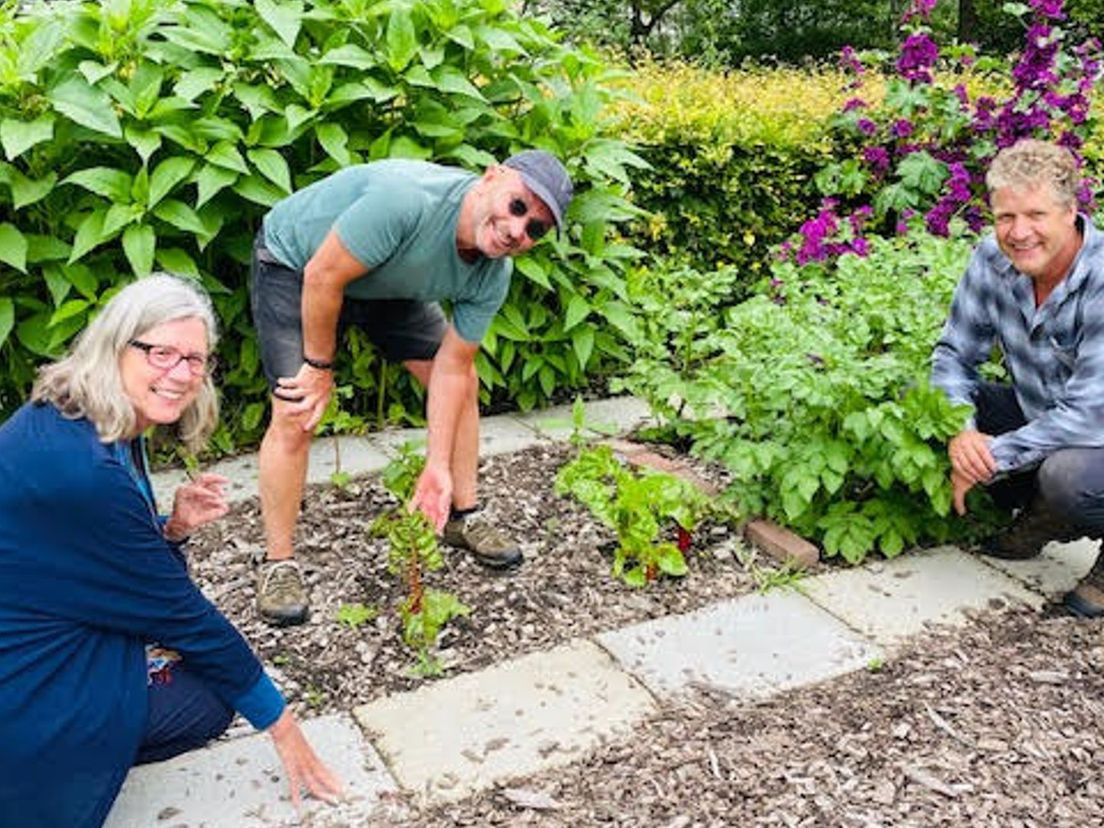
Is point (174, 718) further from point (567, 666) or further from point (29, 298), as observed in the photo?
point (29, 298)

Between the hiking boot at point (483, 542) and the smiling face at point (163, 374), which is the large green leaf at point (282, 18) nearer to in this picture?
the hiking boot at point (483, 542)

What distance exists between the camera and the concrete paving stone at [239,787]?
2.36 m

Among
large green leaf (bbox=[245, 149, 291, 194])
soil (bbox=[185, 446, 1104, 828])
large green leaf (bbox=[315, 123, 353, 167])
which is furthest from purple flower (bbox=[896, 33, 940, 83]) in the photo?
large green leaf (bbox=[245, 149, 291, 194])

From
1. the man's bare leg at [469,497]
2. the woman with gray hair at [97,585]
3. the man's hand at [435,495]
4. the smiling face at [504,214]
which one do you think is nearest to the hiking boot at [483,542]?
the man's bare leg at [469,497]

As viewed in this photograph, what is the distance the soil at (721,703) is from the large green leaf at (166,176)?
1.16 meters

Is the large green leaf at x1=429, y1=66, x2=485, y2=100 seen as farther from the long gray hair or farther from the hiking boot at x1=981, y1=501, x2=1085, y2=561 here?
the hiking boot at x1=981, y1=501, x2=1085, y2=561

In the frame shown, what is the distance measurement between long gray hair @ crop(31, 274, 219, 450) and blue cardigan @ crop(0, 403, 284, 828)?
35 millimetres

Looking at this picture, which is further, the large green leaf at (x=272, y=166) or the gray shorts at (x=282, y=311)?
the large green leaf at (x=272, y=166)

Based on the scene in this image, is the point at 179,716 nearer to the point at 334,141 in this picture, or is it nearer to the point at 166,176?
the point at 166,176

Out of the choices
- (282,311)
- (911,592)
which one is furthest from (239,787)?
(911,592)

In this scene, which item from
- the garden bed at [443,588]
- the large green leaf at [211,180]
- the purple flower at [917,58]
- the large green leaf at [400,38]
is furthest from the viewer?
the purple flower at [917,58]

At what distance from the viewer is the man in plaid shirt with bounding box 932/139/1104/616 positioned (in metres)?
3.10

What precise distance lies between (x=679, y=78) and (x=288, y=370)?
520 cm

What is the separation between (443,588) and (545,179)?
4.28ft
